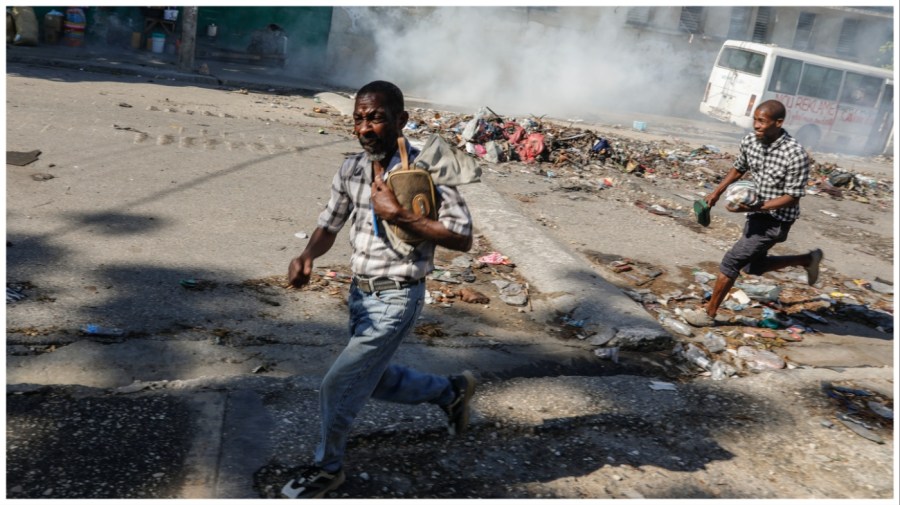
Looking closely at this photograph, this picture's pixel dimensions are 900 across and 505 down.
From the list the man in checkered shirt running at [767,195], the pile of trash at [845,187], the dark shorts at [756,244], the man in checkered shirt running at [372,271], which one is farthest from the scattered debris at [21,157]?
the pile of trash at [845,187]

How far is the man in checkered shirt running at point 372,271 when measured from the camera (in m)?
2.70

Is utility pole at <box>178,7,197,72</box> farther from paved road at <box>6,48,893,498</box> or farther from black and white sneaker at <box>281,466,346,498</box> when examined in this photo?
black and white sneaker at <box>281,466,346,498</box>

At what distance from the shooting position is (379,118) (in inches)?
107

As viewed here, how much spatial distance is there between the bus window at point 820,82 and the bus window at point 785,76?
19 centimetres

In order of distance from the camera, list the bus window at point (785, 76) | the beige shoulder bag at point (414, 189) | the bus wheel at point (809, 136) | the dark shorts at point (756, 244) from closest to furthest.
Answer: the beige shoulder bag at point (414, 189), the dark shorts at point (756, 244), the bus window at point (785, 76), the bus wheel at point (809, 136)

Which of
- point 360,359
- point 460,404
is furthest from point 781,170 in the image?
point 360,359

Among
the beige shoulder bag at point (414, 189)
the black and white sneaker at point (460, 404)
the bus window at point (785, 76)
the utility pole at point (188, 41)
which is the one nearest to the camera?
the beige shoulder bag at point (414, 189)

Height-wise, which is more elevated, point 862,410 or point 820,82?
point 820,82

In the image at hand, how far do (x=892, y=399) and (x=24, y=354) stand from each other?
4513 mm

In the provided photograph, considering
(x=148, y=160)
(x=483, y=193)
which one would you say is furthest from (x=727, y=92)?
(x=148, y=160)

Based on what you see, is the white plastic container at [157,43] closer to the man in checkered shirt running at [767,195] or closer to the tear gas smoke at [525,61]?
the tear gas smoke at [525,61]

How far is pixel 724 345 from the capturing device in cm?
498

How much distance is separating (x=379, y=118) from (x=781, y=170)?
3.33 metres

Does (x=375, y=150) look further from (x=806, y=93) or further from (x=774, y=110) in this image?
(x=806, y=93)
